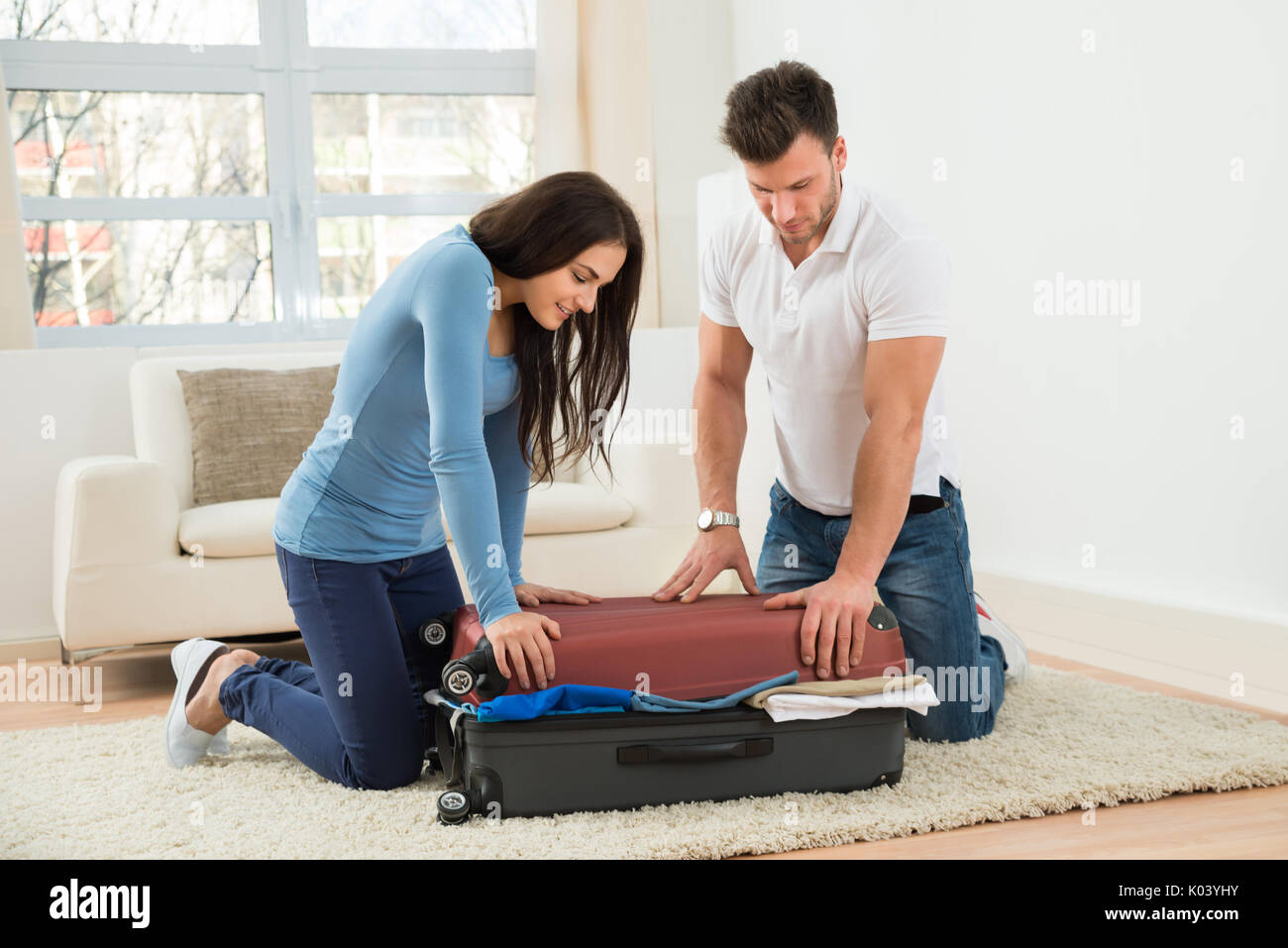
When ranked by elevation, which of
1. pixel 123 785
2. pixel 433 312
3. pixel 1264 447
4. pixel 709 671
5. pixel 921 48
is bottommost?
pixel 123 785

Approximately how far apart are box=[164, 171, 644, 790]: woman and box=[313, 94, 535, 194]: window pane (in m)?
3.19

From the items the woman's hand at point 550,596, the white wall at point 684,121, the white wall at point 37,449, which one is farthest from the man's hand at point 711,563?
the white wall at point 684,121

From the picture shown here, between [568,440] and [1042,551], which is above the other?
[568,440]

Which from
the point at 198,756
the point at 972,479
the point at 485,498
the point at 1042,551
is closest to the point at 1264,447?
the point at 1042,551

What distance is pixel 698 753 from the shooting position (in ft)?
5.49

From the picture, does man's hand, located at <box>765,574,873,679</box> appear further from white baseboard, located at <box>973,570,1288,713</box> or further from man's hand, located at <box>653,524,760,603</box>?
white baseboard, located at <box>973,570,1288,713</box>

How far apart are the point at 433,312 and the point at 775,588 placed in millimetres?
900

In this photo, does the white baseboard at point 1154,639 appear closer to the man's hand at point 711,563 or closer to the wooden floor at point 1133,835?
the wooden floor at point 1133,835

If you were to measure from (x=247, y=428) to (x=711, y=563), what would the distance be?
61.7 inches

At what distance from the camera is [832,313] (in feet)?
6.54

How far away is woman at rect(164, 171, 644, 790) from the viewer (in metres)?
1.60

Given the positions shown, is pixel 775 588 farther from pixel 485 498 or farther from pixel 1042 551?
pixel 1042 551

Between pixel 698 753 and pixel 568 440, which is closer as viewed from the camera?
pixel 698 753

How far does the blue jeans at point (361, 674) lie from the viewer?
1.80 meters
